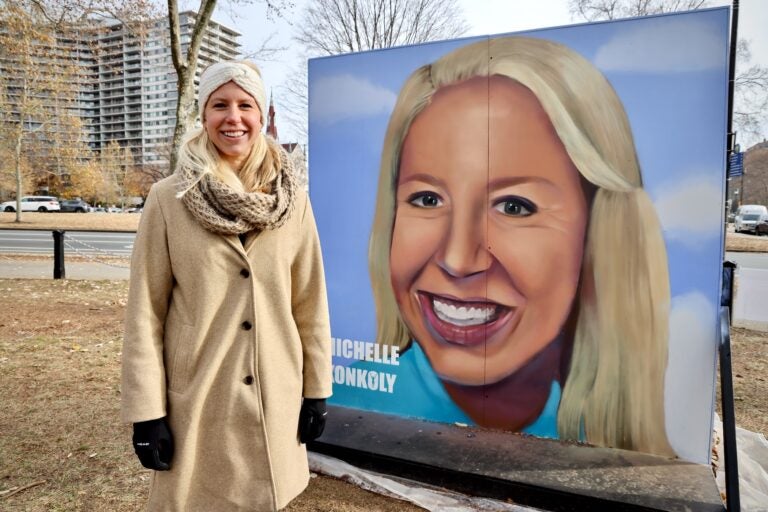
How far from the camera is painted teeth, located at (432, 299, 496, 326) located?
12.4 ft

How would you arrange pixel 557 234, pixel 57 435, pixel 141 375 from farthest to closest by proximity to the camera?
pixel 57 435 → pixel 557 234 → pixel 141 375

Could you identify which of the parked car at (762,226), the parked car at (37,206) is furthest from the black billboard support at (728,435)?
the parked car at (37,206)

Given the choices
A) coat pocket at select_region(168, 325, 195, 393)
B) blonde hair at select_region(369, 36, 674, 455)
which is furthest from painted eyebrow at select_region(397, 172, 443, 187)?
coat pocket at select_region(168, 325, 195, 393)

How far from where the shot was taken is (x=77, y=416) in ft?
14.6

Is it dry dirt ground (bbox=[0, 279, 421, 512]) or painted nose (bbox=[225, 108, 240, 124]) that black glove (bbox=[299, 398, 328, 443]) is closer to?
painted nose (bbox=[225, 108, 240, 124])

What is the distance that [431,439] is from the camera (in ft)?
12.2

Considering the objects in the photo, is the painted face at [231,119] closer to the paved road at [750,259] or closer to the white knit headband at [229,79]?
the white knit headband at [229,79]

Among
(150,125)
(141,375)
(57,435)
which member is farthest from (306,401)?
(150,125)

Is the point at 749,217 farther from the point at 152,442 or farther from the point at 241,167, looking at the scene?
the point at 152,442

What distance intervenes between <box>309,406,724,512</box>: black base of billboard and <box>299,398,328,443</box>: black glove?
1520mm

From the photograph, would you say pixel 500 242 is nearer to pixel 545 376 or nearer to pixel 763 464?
pixel 545 376

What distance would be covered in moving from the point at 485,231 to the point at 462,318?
0.63 metres

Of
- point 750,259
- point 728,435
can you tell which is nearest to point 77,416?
point 728,435

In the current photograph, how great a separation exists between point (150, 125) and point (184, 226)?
99.2 m
